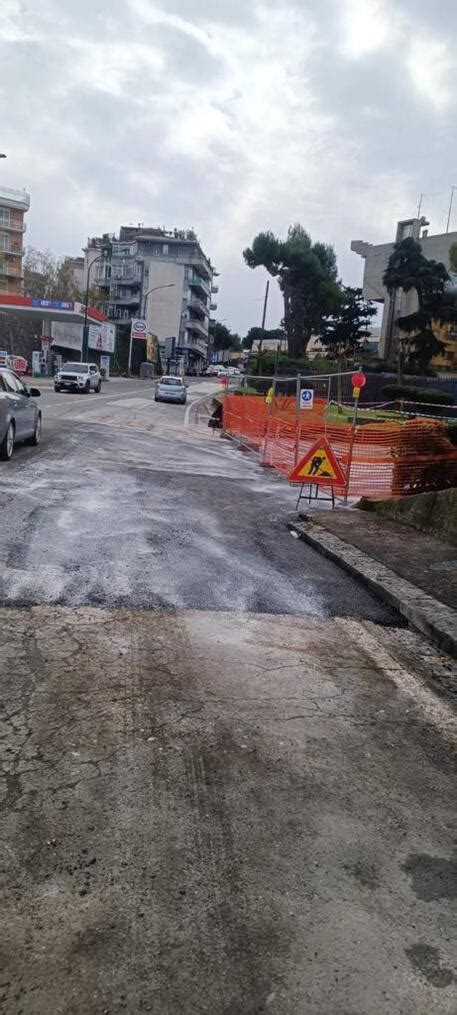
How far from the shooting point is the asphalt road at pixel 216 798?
2.17 metres

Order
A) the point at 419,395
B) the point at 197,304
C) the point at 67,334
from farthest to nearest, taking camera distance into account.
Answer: the point at 197,304
the point at 67,334
the point at 419,395

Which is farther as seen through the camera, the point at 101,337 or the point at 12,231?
the point at 12,231

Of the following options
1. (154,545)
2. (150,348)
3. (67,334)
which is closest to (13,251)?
(150,348)

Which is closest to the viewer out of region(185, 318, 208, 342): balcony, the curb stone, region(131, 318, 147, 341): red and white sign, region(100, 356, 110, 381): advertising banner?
the curb stone

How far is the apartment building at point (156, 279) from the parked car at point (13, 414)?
3659 inches

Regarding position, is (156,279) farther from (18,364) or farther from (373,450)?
(373,450)

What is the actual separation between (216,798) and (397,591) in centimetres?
379

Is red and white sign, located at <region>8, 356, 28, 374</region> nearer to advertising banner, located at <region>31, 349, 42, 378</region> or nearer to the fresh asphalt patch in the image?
advertising banner, located at <region>31, 349, 42, 378</region>

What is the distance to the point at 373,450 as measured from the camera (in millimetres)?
14203

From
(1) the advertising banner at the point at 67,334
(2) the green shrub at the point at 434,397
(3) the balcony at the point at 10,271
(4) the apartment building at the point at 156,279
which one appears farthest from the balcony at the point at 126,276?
(2) the green shrub at the point at 434,397

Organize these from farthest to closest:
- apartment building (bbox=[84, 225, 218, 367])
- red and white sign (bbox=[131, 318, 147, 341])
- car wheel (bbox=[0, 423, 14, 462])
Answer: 1. apartment building (bbox=[84, 225, 218, 367])
2. red and white sign (bbox=[131, 318, 147, 341])
3. car wheel (bbox=[0, 423, 14, 462])

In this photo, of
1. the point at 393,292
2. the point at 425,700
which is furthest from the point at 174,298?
the point at 425,700

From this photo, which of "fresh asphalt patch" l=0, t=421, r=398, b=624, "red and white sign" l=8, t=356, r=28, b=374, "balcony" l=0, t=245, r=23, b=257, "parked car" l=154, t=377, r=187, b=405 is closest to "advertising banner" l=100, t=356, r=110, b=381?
"red and white sign" l=8, t=356, r=28, b=374

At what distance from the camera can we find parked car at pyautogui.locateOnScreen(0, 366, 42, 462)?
11.9 m
